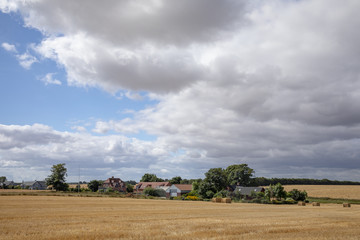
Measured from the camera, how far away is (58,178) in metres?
121

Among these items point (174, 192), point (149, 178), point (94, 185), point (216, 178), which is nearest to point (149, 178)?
point (149, 178)

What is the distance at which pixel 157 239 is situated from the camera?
16438mm

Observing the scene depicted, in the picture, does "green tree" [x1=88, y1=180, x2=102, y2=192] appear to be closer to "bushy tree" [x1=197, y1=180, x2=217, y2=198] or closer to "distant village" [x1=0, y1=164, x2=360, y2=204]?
"distant village" [x1=0, y1=164, x2=360, y2=204]

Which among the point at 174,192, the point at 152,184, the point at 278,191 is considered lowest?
the point at 174,192

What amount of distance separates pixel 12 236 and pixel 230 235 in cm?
1175

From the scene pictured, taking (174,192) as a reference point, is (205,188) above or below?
above

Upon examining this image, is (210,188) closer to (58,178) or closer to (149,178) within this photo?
(58,178)

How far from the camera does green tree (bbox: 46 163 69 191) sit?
395 feet

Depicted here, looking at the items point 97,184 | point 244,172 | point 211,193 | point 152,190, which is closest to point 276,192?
point 211,193

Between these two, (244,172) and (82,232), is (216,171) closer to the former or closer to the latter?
(244,172)

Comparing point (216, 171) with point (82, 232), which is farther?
point (216, 171)

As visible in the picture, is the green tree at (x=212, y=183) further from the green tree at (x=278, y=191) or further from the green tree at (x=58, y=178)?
the green tree at (x=58, y=178)

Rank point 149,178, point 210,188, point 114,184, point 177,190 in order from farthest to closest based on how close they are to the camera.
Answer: point 149,178 → point 114,184 → point 177,190 → point 210,188

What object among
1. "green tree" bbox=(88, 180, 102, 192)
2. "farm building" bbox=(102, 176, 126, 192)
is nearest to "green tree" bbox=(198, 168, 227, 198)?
"green tree" bbox=(88, 180, 102, 192)
